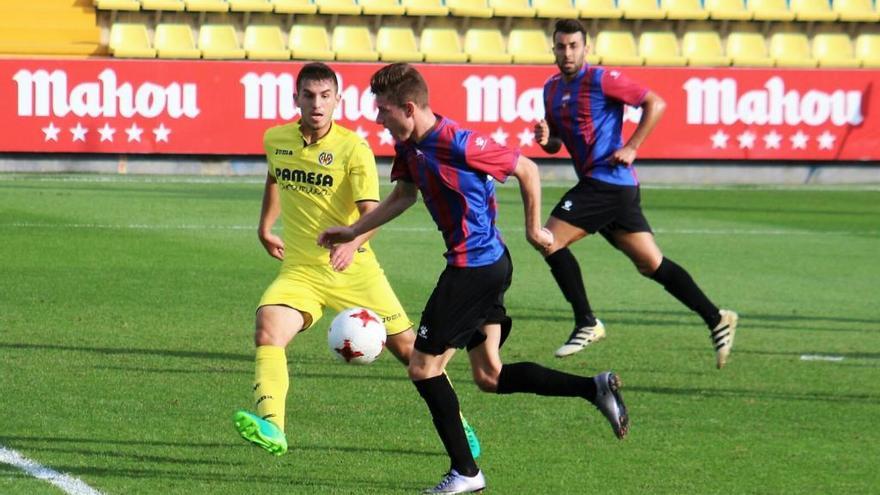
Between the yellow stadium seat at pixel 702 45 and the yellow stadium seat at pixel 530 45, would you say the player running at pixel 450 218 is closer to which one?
the yellow stadium seat at pixel 530 45

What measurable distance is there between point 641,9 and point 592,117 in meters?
18.9

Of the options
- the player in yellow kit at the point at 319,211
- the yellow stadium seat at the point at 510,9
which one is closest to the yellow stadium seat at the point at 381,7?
the yellow stadium seat at the point at 510,9

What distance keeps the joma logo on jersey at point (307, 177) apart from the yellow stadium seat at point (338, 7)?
66.0ft

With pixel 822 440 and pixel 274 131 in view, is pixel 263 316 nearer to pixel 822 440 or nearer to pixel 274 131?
pixel 274 131

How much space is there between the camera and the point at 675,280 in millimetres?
10188

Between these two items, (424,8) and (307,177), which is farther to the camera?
(424,8)

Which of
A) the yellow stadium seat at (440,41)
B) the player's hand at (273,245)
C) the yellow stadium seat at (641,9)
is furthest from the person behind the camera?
the yellow stadium seat at (641,9)

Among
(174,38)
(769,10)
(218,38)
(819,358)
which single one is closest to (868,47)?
(769,10)

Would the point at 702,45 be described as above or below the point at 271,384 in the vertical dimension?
below

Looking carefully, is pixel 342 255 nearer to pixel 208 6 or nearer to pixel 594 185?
pixel 594 185

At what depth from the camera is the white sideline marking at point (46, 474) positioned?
6.25m

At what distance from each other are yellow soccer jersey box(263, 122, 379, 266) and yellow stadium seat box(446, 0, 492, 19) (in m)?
20.6

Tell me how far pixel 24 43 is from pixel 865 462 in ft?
67.8

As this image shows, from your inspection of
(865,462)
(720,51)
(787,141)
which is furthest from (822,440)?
(720,51)
